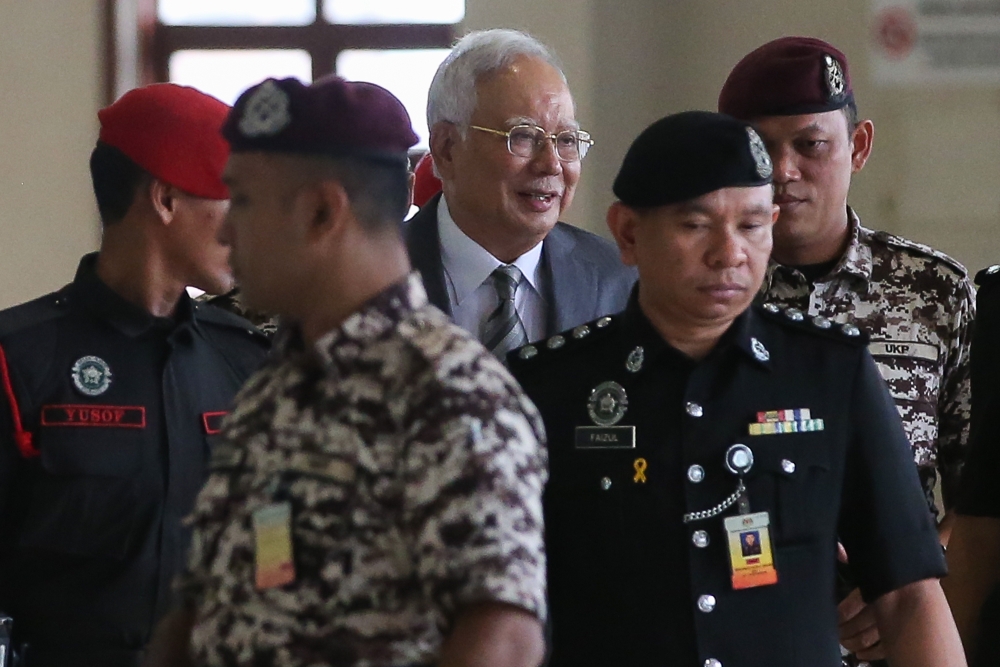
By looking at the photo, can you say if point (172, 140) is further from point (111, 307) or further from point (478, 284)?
point (478, 284)

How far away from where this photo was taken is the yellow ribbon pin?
178cm

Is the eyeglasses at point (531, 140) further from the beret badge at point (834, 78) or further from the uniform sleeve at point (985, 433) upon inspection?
the uniform sleeve at point (985, 433)

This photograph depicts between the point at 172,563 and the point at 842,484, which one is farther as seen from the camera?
the point at 172,563

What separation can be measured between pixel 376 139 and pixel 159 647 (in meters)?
0.60

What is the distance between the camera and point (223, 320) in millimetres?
2289

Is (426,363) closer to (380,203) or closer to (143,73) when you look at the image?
(380,203)

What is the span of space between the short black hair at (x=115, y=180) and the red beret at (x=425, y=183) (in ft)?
4.01

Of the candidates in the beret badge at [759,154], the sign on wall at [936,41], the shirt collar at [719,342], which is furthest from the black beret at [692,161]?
the sign on wall at [936,41]

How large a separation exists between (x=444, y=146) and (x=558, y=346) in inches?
32.4

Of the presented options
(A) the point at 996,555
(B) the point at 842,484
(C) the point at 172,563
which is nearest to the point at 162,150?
(C) the point at 172,563

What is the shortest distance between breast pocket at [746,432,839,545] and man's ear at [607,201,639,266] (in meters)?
0.29

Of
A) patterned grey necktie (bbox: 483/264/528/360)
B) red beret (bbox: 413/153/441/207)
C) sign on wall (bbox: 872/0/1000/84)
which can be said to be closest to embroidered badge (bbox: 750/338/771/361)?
patterned grey necktie (bbox: 483/264/528/360)

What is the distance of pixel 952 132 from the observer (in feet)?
13.3

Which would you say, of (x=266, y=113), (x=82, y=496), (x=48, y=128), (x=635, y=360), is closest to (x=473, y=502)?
(x=266, y=113)
